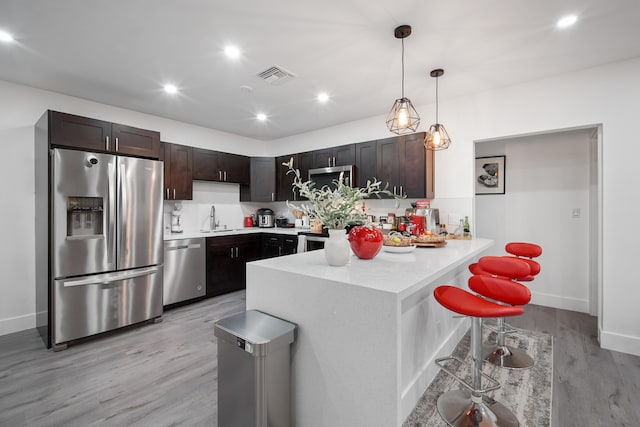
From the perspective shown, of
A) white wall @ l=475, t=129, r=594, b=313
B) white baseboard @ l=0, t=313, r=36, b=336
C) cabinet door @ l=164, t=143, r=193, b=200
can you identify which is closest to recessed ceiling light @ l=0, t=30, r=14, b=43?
cabinet door @ l=164, t=143, r=193, b=200

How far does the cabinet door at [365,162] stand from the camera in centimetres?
411

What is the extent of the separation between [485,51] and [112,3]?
2900mm

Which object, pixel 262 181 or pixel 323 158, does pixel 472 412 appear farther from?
pixel 262 181

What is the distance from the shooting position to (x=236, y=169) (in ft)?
16.3

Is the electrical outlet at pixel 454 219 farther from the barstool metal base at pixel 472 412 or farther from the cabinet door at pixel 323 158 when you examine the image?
the barstool metal base at pixel 472 412

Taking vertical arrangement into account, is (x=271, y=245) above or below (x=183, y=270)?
above

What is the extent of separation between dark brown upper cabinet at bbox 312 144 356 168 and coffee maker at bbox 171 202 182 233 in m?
2.22

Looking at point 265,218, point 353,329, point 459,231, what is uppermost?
point 265,218

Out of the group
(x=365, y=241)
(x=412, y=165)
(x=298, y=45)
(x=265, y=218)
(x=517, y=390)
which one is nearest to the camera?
(x=365, y=241)

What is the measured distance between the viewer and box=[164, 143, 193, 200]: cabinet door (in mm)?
4090

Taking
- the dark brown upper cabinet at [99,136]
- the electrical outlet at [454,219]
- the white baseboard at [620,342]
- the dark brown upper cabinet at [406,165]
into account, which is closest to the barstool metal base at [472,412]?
the white baseboard at [620,342]

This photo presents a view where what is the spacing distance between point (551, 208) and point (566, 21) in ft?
8.20

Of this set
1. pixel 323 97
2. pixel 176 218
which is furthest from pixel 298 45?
pixel 176 218

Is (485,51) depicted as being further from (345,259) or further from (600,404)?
(600,404)
